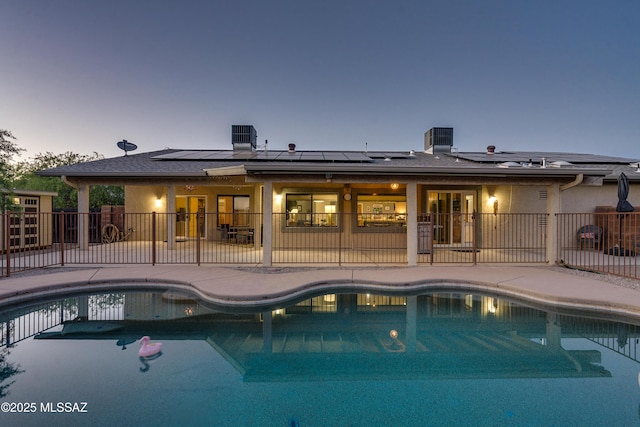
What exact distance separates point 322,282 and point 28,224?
11.5 meters

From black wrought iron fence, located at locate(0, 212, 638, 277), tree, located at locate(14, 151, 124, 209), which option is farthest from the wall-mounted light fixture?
tree, located at locate(14, 151, 124, 209)

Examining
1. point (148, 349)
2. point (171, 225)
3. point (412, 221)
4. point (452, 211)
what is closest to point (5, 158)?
point (171, 225)

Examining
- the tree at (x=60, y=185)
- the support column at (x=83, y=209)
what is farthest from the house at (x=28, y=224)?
the tree at (x=60, y=185)

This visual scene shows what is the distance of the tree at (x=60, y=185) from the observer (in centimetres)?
2166

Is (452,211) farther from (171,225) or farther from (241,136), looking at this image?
(171,225)

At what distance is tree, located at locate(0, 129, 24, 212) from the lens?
9047 millimetres

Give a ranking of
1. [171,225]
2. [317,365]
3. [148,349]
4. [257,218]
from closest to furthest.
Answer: [317,365], [148,349], [171,225], [257,218]

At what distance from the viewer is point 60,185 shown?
22156mm

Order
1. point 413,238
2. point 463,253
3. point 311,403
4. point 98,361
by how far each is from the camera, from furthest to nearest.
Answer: point 463,253 < point 413,238 < point 98,361 < point 311,403

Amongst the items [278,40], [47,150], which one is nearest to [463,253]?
[278,40]

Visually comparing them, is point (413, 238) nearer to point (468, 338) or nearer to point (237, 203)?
point (468, 338)

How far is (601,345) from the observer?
4.14 m

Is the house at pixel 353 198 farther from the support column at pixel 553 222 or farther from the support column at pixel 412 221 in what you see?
the support column at pixel 412 221

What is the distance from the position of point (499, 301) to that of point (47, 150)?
1368 inches
